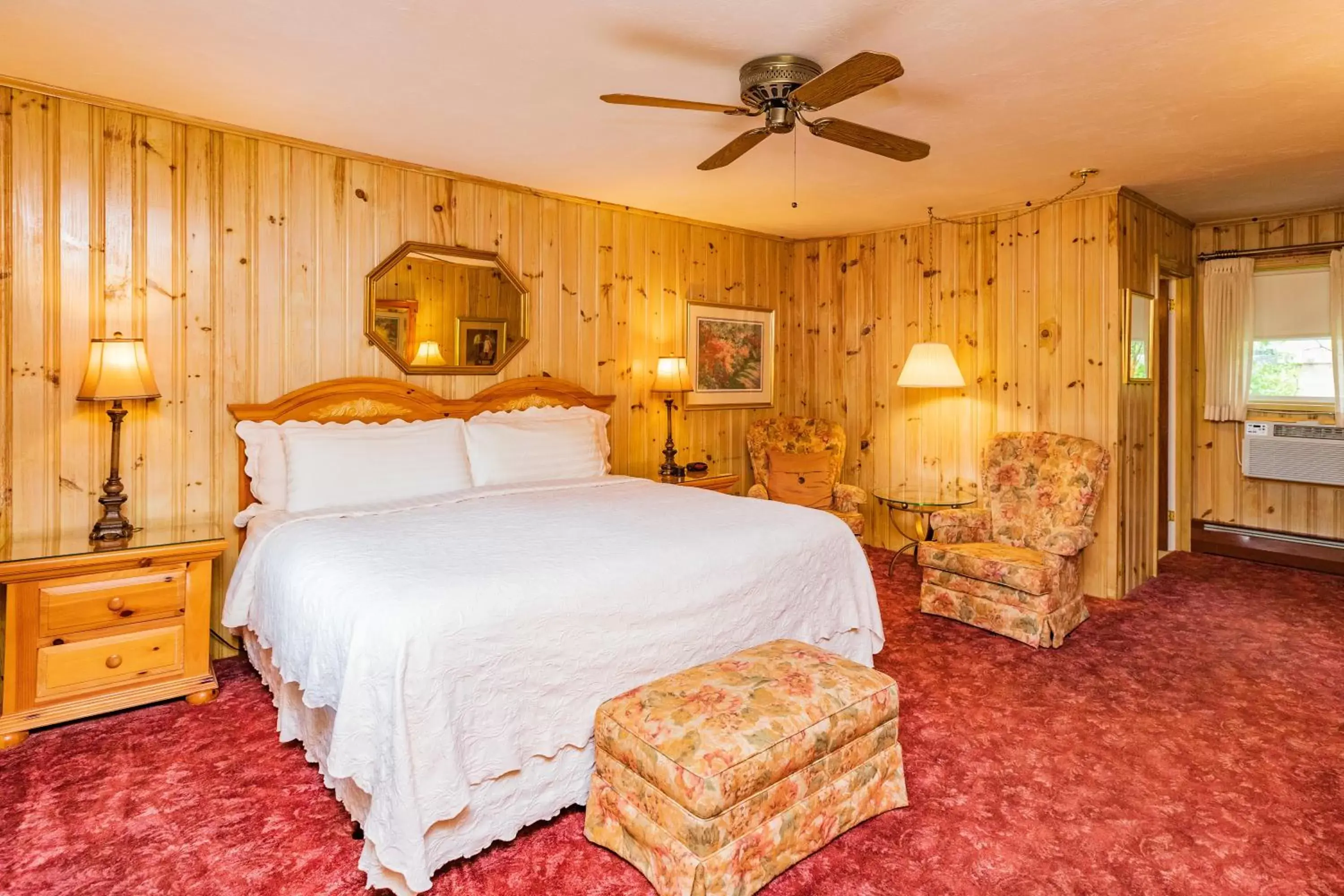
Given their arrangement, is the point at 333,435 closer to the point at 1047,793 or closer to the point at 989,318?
the point at 1047,793

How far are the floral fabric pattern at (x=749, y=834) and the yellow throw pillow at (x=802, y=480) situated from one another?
9.32ft

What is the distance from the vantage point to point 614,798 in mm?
1914

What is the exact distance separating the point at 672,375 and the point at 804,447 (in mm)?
1203

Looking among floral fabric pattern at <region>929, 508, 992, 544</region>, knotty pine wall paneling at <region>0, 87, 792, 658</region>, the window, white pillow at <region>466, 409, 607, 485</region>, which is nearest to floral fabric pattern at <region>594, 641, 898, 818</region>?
white pillow at <region>466, 409, 607, 485</region>

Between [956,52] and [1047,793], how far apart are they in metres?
2.43

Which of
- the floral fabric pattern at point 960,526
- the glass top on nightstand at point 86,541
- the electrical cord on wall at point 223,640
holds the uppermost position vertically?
the glass top on nightstand at point 86,541

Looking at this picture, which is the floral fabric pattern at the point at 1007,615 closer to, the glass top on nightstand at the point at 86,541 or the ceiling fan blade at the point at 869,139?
the ceiling fan blade at the point at 869,139

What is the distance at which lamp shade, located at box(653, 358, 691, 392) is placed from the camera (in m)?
4.76

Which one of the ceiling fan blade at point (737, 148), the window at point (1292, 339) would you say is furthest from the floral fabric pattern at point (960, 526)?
the window at point (1292, 339)

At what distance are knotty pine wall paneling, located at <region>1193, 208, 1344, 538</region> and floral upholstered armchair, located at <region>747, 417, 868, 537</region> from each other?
8.35 ft

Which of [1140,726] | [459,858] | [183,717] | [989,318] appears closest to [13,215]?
[183,717]

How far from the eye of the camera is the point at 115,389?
2.76 m

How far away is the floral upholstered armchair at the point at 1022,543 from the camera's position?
3529 millimetres

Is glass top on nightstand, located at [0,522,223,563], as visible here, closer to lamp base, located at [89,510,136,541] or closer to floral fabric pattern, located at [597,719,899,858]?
lamp base, located at [89,510,136,541]
